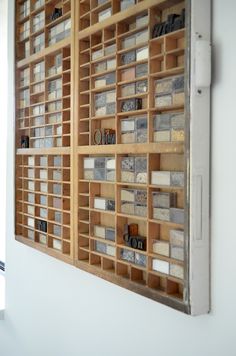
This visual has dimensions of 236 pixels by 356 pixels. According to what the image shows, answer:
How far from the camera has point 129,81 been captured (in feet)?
4.64

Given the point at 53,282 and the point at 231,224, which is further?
the point at 53,282

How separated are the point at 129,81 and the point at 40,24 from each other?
86 centimetres

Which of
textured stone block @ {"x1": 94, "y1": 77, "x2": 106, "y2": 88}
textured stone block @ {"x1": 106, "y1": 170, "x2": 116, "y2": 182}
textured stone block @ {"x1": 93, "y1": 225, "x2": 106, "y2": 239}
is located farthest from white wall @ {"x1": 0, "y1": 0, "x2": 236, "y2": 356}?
textured stone block @ {"x1": 94, "y1": 77, "x2": 106, "y2": 88}

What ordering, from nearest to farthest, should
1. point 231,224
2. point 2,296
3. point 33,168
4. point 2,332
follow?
point 231,224 → point 33,168 → point 2,332 → point 2,296

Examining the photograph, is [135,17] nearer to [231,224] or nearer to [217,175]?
[217,175]

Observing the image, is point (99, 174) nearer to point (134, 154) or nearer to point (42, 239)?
point (134, 154)

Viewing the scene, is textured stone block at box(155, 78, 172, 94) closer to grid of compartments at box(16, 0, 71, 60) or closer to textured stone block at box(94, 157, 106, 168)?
textured stone block at box(94, 157, 106, 168)

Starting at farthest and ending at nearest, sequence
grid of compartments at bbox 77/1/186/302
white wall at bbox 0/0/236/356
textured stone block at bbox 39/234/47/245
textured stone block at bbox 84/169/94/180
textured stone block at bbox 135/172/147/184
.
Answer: textured stone block at bbox 39/234/47/245 < textured stone block at bbox 84/169/94/180 < textured stone block at bbox 135/172/147/184 < grid of compartments at bbox 77/1/186/302 < white wall at bbox 0/0/236/356

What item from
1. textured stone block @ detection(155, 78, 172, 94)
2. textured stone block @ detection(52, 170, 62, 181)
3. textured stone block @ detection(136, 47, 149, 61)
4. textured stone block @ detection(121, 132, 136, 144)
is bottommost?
textured stone block @ detection(52, 170, 62, 181)

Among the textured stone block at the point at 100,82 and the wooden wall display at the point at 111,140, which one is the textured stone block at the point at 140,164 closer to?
the wooden wall display at the point at 111,140

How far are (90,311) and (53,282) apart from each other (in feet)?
1.16

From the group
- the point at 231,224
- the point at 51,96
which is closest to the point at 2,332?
the point at 51,96

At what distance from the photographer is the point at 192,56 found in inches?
45.0

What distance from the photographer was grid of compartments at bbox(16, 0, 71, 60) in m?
1.84
